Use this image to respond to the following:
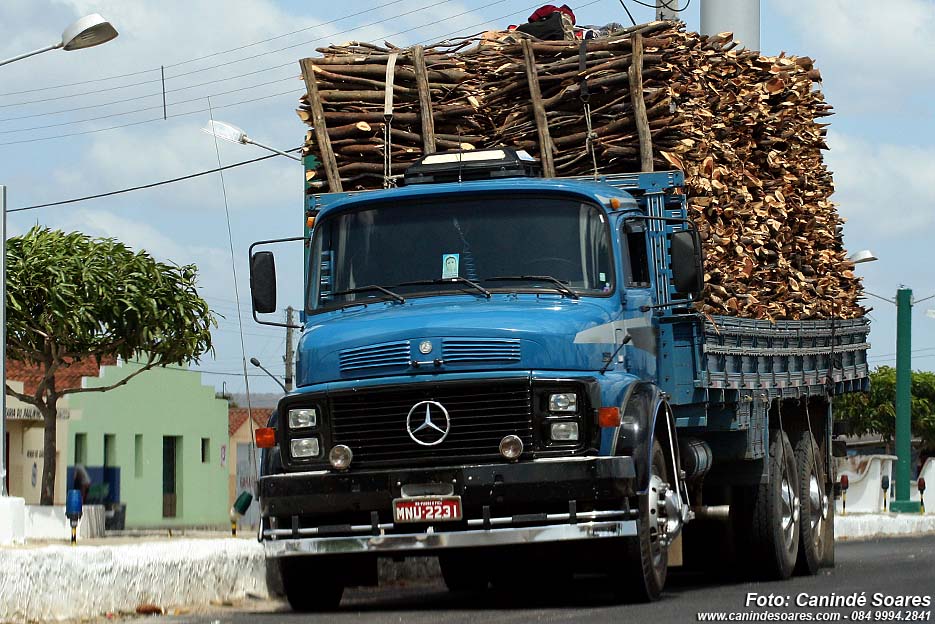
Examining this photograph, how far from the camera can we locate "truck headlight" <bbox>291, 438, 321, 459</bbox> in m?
11.7

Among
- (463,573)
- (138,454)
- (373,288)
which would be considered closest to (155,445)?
(138,454)

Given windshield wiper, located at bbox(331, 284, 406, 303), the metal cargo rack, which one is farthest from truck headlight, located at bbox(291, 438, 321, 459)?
the metal cargo rack

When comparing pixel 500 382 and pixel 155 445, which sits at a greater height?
pixel 500 382

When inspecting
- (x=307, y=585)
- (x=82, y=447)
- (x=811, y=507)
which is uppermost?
(x=82, y=447)

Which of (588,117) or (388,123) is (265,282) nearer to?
(388,123)

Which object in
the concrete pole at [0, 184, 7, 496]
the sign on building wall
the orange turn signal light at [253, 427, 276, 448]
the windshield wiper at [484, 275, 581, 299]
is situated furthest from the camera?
the sign on building wall

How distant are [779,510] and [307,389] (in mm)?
4809

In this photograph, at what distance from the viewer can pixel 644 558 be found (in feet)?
37.6

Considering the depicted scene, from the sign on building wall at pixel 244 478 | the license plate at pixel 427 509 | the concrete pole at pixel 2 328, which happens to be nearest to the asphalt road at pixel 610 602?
the license plate at pixel 427 509

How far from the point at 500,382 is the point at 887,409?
67417mm

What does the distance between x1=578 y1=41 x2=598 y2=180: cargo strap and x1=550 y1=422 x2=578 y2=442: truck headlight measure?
3.22 meters

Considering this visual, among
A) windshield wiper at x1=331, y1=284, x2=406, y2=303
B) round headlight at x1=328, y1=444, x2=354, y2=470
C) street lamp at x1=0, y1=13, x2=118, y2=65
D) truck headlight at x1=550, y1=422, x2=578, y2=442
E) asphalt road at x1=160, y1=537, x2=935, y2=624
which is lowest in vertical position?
asphalt road at x1=160, y1=537, x2=935, y2=624

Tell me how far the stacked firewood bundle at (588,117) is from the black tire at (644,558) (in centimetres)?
222

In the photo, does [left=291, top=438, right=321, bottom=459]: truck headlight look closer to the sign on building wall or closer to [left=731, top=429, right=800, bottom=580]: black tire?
[left=731, top=429, right=800, bottom=580]: black tire
